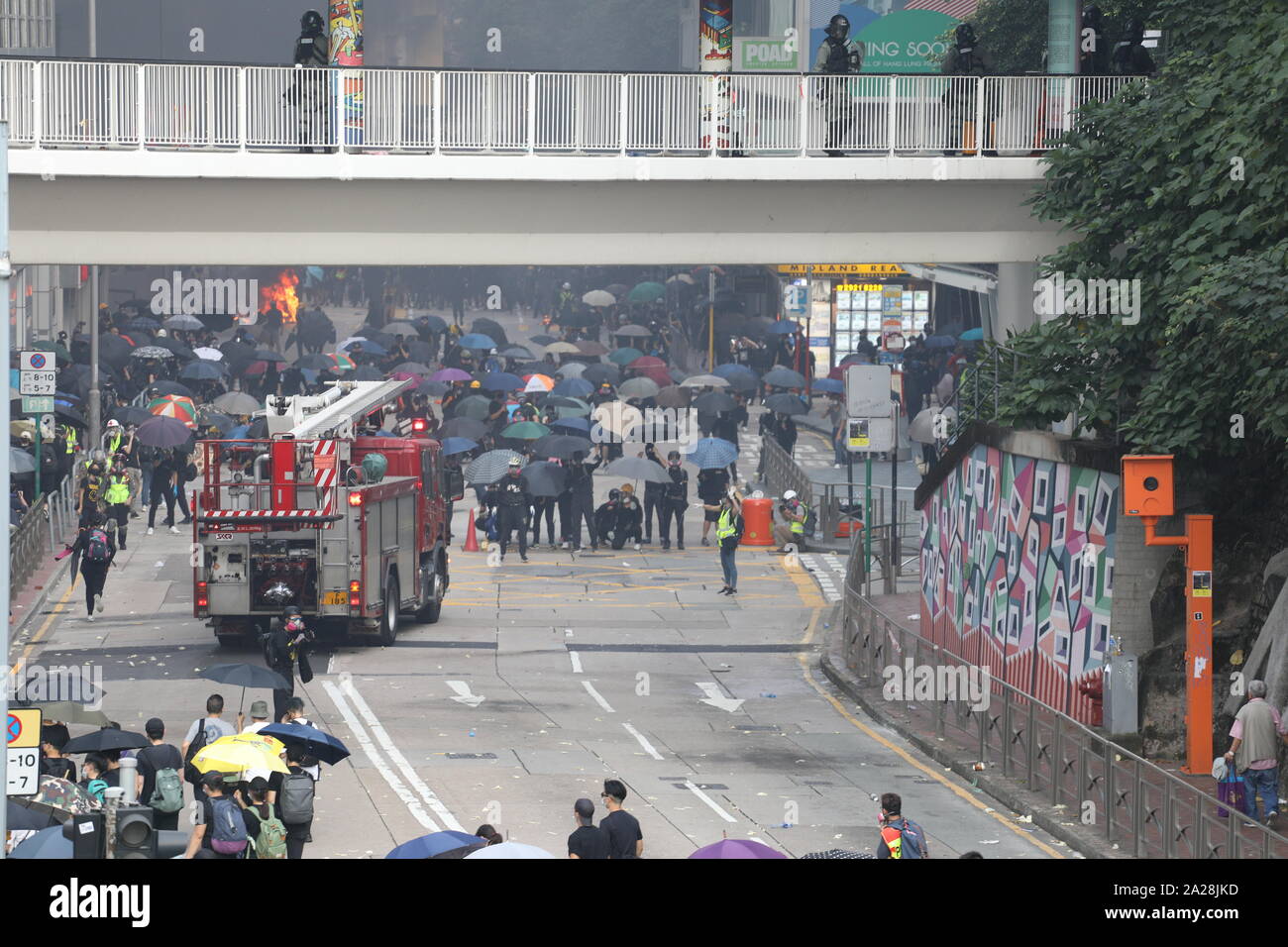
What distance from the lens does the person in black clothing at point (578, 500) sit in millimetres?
37531

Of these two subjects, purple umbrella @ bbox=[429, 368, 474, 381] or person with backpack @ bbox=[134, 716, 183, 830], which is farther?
purple umbrella @ bbox=[429, 368, 474, 381]

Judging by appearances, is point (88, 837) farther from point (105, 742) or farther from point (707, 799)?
point (707, 799)

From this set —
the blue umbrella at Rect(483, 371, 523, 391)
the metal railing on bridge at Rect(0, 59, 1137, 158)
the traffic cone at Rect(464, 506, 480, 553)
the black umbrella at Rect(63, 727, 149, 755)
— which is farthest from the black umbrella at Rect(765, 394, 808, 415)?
the black umbrella at Rect(63, 727, 149, 755)

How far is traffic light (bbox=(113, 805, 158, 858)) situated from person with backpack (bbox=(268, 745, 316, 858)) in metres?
3.49

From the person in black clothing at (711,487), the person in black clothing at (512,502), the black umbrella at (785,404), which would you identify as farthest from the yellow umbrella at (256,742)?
the black umbrella at (785,404)

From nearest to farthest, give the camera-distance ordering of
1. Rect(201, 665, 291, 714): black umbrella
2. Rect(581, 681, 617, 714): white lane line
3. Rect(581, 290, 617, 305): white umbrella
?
Rect(201, 665, 291, 714): black umbrella → Rect(581, 681, 617, 714): white lane line → Rect(581, 290, 617, 305): white umbrella

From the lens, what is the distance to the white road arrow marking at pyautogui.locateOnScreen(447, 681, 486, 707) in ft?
80.8

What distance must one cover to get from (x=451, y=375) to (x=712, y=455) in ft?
40.4

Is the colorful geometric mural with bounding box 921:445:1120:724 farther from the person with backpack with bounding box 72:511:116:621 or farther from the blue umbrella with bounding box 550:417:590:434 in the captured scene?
the blue umbrella with bounding box 550:417:590:434

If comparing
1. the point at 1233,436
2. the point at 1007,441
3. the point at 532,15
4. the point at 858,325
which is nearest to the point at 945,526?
the point at 1007,441

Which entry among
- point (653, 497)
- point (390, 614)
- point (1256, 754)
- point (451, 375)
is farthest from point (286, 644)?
point (451, 375)

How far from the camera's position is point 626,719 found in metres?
24.0

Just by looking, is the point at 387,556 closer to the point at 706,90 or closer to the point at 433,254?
the point at 433,254
